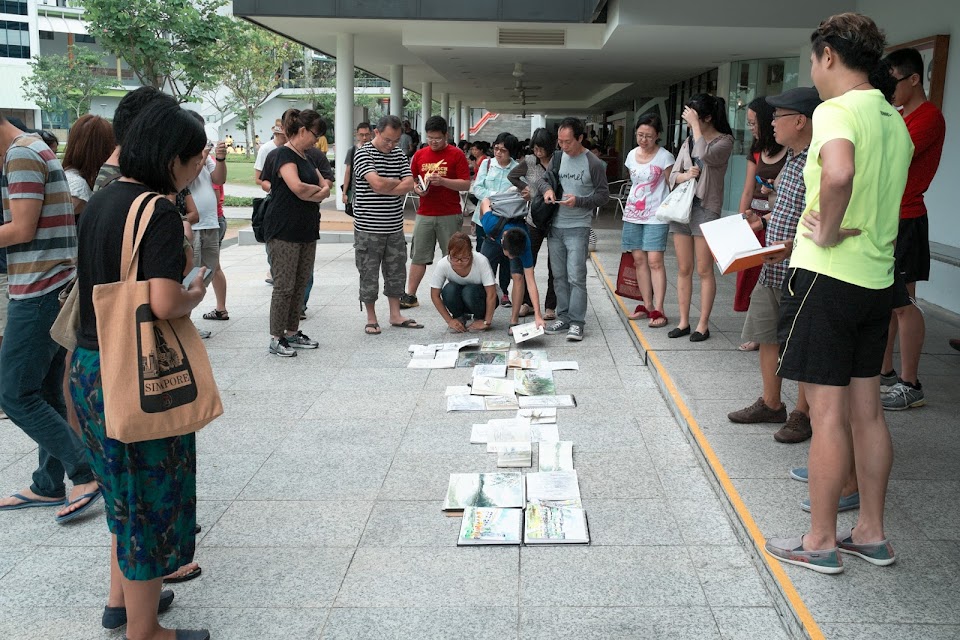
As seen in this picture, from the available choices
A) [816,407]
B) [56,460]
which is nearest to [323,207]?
[56,460]

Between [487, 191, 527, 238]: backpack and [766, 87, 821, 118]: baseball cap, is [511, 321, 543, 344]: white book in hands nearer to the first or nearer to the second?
[487, 191, 527, 238]: backpack

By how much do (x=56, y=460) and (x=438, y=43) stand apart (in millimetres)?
11984

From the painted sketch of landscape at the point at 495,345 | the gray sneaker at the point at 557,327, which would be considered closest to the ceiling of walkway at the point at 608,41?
the gray sneaker at the point at 557,327

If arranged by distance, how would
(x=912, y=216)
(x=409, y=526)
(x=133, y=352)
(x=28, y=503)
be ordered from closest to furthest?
(x=133, y=352) < (x=409, y=526) < (x=28, y=503) < (x=912, y=216)

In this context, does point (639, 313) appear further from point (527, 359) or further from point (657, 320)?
point (527, 359)

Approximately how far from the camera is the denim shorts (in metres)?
7.18

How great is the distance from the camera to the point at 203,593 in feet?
10.8

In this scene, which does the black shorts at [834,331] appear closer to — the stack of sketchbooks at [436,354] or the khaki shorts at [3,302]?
the khaki shorts at [3,302]

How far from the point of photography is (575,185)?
7.08 metres

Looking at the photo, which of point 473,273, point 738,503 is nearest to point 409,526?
point 738,503

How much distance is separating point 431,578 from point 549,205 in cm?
423

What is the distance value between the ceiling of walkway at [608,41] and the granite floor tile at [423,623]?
9.93 meters

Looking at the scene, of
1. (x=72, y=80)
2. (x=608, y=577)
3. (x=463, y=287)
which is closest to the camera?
(x=608, y=577)

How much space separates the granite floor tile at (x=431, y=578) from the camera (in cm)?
321
